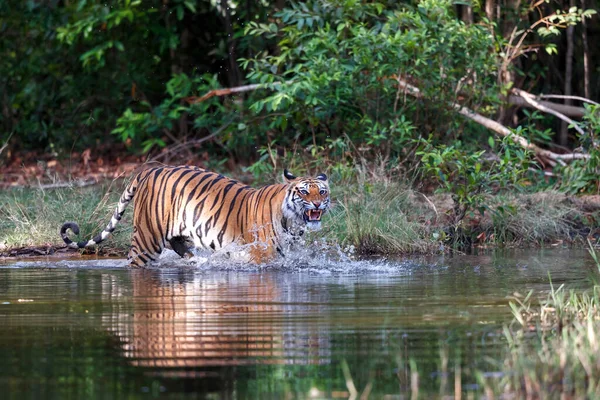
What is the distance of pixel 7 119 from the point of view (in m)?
20.1

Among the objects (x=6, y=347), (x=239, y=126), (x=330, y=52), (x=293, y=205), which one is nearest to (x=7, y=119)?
(x=239, y=126)

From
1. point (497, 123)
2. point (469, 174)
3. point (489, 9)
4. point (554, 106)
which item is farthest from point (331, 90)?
point (554, 106)

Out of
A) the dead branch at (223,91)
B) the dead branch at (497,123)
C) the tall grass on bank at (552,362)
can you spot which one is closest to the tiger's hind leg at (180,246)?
the dead branch at (497,123)

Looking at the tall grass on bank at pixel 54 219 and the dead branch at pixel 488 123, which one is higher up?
the dead branch at pixel 488 123

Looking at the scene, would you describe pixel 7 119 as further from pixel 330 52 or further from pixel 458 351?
pixel 458 351

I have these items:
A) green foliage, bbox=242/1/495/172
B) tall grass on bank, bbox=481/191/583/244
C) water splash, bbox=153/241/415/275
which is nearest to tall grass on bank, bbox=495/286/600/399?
water splash, bbox=153/241/415/275

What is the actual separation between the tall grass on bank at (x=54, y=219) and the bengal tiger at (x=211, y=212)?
96 cm

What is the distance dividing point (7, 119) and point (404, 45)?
997 cm

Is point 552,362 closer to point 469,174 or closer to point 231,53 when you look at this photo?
point 469,174

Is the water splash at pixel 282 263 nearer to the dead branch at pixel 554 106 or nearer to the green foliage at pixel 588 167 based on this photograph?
the green foliage at pixel 588 167

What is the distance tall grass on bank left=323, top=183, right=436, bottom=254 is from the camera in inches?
425

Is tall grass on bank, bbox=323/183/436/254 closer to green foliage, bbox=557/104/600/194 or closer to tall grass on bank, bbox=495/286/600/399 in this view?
green foliage, bbox=557/104/600/194

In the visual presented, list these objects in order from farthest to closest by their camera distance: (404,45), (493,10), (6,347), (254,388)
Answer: (493,10)
(404,45)
(6,347)
(254,388)

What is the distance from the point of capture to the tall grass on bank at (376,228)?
425 inches
